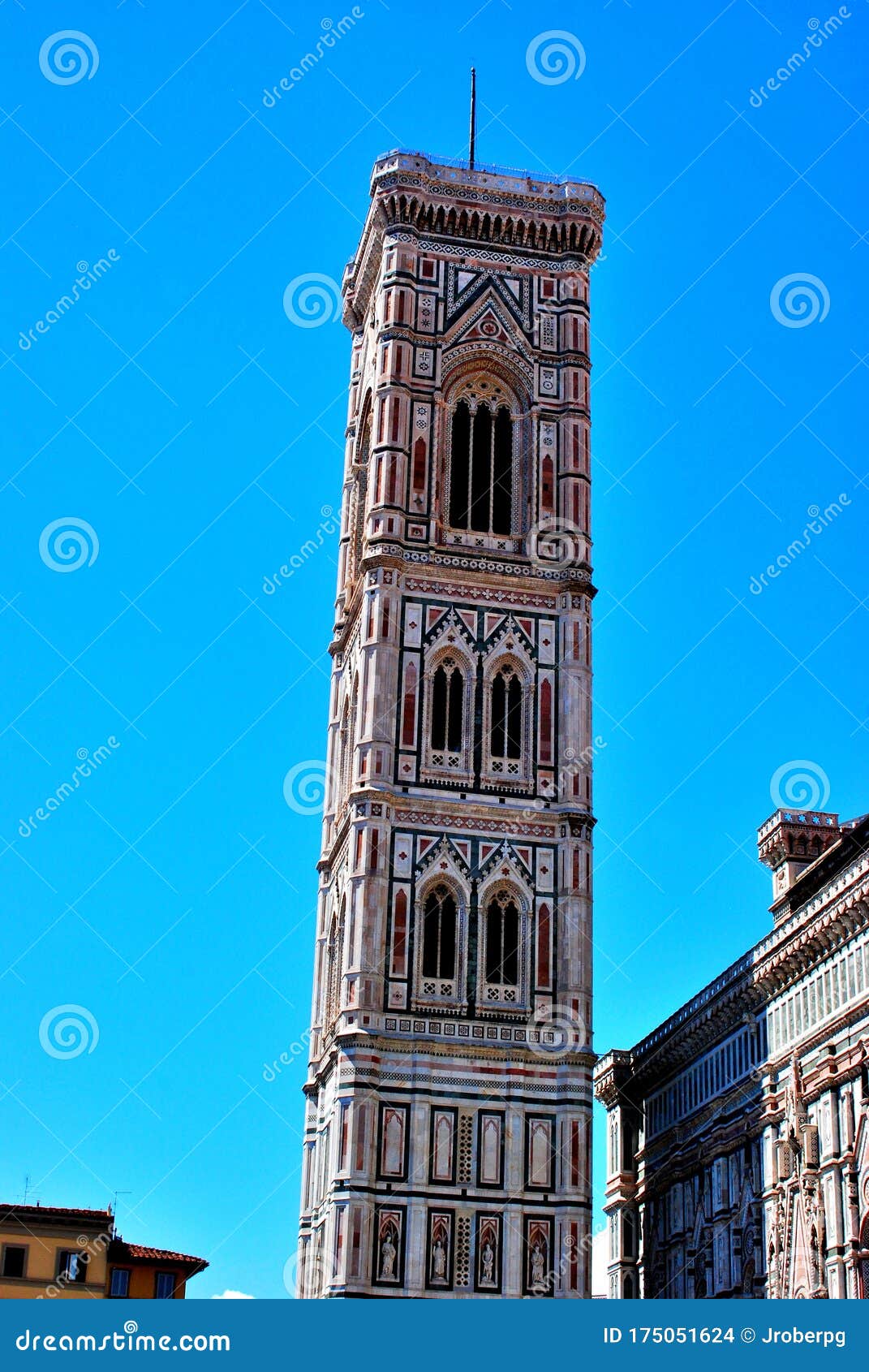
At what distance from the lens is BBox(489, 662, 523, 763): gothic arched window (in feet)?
182

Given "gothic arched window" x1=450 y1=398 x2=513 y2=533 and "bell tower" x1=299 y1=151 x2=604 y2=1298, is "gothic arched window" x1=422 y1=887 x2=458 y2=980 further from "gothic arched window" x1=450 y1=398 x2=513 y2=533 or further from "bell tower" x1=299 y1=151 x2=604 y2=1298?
"gothic arched window" x1=450 y1=398 x2=513 y2=533

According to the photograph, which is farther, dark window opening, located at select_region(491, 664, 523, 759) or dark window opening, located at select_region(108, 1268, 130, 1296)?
dark window opening, located at select_region(108, 1268, 130, 1296)

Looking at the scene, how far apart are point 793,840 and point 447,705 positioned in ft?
34.4

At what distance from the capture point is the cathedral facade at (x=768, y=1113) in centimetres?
4422

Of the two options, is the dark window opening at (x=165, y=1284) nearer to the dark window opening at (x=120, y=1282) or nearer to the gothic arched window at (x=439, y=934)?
the dark window opening at (x=120, y=1282)

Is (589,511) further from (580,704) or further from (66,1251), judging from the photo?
(66,1251)

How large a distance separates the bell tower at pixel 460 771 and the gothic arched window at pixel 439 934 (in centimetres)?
6

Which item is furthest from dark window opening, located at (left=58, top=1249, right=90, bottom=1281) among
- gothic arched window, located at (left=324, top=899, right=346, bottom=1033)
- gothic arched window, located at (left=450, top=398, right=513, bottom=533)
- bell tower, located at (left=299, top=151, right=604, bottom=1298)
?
gothic arched window, located at (left=450, top=398, right=513, bottom=533)

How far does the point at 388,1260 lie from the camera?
1929 inches

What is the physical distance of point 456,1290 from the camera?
161ft

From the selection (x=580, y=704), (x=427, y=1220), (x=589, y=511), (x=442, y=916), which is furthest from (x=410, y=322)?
(x=427, y=1220)

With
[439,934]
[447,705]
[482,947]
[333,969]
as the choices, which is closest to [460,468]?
[447,705]

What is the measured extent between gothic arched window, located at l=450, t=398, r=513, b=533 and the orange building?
2352 centimetres

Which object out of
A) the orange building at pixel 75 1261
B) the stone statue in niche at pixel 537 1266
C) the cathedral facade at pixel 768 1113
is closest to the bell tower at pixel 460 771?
the stone statue in niche at pixel 537 1266
